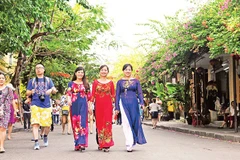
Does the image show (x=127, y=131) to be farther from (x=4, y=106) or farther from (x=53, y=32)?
(x=53, y=32)

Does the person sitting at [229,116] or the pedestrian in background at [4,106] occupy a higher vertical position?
the pedestrian in background at [4,106]

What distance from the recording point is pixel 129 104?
9.37 metres

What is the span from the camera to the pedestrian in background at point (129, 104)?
927 centimetres

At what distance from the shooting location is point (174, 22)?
20.6m

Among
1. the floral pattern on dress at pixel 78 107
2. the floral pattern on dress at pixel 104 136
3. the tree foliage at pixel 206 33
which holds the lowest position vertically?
the floral pattern on dress at pixel 104 136

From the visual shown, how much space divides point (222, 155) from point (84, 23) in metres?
15.2

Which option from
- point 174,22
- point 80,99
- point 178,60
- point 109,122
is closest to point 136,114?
point 109,122

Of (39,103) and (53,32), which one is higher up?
(53,32)

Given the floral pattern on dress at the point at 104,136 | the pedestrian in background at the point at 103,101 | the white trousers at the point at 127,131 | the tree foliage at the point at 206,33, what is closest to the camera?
the white trousers at the point at 127,131

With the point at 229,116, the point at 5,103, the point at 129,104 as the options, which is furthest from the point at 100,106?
the point at 229,116

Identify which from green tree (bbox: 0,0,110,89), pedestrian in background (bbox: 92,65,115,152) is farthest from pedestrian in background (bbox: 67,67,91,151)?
green tree (bbox: 0,0,110,89)

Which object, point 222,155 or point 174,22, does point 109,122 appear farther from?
point 174,22

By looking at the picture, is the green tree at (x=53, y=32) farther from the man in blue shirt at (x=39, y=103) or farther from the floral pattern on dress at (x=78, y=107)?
the floral pattern on dress at (x=78, y=107)

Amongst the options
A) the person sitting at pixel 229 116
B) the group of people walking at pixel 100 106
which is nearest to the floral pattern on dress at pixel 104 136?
the group of people walking at pixel 100 106
